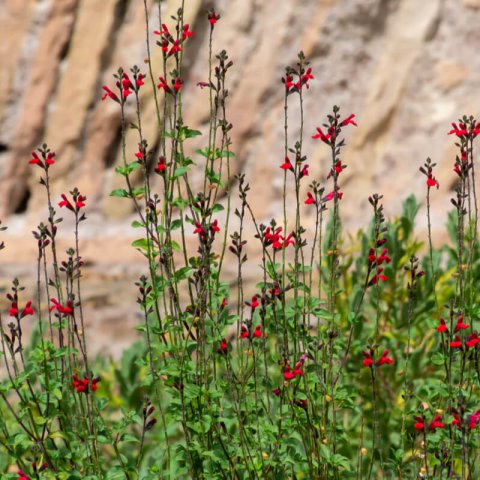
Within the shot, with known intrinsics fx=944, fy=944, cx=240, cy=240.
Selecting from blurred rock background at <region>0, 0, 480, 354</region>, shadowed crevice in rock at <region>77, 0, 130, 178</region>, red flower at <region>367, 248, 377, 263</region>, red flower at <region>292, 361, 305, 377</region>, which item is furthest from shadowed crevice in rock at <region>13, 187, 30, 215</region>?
red flower at <region>367, 248, 377, 263</region>

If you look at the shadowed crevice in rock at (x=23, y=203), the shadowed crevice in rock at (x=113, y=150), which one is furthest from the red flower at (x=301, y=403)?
the shadowed crevice in rock at (x=23, y=203)

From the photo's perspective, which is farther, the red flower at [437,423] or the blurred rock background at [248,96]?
the blurred rock background at [248,96]

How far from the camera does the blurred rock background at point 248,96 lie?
8.66 meters

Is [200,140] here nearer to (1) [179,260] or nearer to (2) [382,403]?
(1) [179,260]

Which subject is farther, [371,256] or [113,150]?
[113,150]

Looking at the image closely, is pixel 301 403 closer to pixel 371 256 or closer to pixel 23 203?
pixel 371 256

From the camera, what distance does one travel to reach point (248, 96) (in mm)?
9359

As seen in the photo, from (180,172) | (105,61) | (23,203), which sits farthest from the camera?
(23,203)

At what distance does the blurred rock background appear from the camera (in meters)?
8.66

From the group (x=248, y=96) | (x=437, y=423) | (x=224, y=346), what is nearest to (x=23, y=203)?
(x=248, y=96)

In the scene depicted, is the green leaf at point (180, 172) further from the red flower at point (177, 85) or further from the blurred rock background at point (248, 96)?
the blurred rock background at point (248, 96)

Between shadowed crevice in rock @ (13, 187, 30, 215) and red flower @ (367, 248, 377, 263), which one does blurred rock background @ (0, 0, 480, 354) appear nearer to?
shadowed crevice in rock @ (13, 187, 30, 215)

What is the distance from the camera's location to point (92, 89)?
985cm

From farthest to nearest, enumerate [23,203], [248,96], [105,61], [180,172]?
[23,203]
[105,61]
[248,96]
[180,172]
